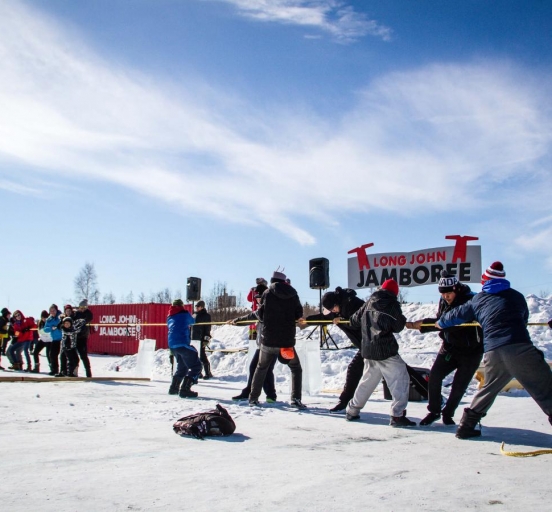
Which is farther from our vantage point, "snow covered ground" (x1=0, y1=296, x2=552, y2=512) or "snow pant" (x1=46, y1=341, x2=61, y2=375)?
"snow pant" (x1=46, y1=341, x2=61, y2=375)

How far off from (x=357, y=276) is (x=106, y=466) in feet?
48.9

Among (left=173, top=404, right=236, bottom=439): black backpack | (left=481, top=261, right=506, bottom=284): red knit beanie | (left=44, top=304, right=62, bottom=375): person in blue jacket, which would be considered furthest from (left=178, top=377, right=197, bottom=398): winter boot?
(left=44, top=304, right=62, bottom=375): person in blue jacket

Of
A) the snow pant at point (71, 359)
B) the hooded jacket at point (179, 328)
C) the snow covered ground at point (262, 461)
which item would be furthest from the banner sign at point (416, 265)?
the hooded jacket at point (179, 328)

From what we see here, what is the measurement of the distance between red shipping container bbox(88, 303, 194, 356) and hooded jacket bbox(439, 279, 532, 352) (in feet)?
75.2

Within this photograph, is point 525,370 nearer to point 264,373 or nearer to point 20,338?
point 264,373

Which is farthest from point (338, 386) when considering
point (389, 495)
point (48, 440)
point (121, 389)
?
point (389, 495)

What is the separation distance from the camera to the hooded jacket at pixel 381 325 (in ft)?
20.1

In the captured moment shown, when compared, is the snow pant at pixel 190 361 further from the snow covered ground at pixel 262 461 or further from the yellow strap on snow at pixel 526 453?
the yellow strap on snow at pixel 526 453

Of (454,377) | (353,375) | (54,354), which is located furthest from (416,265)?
(454,377)

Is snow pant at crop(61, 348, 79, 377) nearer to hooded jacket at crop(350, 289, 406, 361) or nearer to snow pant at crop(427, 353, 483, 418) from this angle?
hooded jacket at crop(350, 289, 406, 361)

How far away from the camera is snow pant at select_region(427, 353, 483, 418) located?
6113mm

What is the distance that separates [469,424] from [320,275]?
38.7ft

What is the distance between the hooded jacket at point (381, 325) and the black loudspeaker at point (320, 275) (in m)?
10.5

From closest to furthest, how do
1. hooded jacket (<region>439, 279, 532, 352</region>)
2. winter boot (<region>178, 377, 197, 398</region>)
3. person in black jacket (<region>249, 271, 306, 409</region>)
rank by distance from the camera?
hooded jacket (<region>439, 279, 532, 352</region>), person in black jacket (<region>249, 271, 306, 409</region>), winter boot (<region>178, 377, 197, 398</region>)
